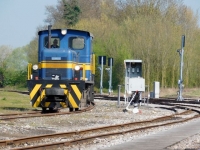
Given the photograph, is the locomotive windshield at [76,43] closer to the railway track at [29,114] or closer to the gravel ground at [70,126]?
the railway track at [29,114]

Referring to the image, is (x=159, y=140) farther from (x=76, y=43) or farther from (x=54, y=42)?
(x=54, y=42)

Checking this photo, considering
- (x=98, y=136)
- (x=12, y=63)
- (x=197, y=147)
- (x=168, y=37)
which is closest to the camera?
(x=197, y=147)

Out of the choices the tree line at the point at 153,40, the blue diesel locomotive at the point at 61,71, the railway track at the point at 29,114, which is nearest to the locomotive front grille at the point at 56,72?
the blue diesel locomotive at the point at 61,71

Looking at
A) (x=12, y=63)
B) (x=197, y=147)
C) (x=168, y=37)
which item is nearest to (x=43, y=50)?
(x=197, y=147)

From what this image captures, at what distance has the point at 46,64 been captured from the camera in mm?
22391

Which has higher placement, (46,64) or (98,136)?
(46,64)

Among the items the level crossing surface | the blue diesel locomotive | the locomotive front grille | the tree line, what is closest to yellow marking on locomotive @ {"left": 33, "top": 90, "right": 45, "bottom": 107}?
the blue diesel locomotive

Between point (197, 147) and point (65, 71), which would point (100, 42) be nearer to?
point (65, 71)

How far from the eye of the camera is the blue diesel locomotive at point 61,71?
21.9m

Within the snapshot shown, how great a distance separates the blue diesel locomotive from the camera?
21.9 m

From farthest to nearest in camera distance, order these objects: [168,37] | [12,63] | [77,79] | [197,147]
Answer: [12,63], [168,37], [77,79], [197,147]

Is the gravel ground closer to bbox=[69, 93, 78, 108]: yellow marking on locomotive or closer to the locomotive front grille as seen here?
bbox=[69, 93, 78, 108]: yellow marking on locomotive

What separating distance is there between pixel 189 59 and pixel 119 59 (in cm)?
764

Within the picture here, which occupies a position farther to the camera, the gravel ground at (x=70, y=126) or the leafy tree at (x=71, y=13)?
the leafy tree at (x=71, y=13)
